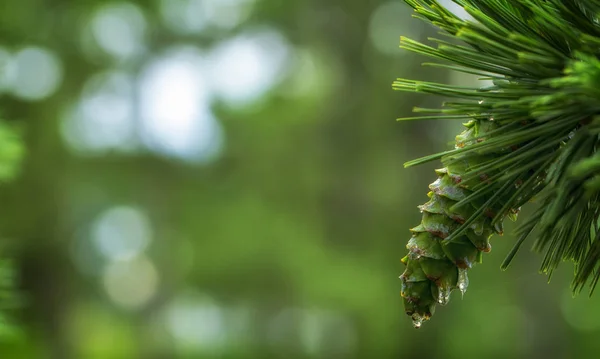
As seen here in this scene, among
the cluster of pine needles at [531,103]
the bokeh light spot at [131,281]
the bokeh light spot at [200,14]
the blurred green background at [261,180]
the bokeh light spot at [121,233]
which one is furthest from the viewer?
the bokeh light spot at [131,281]

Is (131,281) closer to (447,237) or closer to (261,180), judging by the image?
(261,180)

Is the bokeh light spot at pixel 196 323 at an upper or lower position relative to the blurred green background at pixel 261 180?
lower

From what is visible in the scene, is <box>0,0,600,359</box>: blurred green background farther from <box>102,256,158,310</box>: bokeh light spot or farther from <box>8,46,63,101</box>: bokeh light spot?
<box>102,256,158,310</box>: bokeh light spot

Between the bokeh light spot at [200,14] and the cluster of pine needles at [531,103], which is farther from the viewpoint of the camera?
the bokeh light spot at [200,14]

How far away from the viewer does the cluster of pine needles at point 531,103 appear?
389mm

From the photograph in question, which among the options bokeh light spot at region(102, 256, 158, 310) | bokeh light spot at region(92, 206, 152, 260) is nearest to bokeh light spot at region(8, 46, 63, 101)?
bokeh light spot at region(92, 206, 152, 260)

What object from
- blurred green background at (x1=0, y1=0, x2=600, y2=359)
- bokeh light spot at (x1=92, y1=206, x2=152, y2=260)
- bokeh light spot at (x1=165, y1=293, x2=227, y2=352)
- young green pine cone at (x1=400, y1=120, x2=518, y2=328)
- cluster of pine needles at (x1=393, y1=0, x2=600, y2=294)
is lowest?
bokeh light spot at (x1=165, y1=293, x2=227, y2=352)

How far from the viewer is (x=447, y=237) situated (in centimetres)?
44

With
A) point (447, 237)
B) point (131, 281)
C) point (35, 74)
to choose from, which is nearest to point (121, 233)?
point (131, 281)

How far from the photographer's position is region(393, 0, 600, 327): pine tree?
15.5 inches

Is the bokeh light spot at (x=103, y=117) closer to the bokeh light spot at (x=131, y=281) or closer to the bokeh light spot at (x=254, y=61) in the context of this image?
the bokeh light spot at (x=254, y=61)

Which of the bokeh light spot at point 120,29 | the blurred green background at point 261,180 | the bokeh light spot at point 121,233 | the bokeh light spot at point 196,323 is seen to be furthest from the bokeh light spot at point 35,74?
the bokeh light spot at point 196,323

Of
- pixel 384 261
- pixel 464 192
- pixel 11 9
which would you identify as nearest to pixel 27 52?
pixel 11 9

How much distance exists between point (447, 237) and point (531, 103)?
12 centimetres
